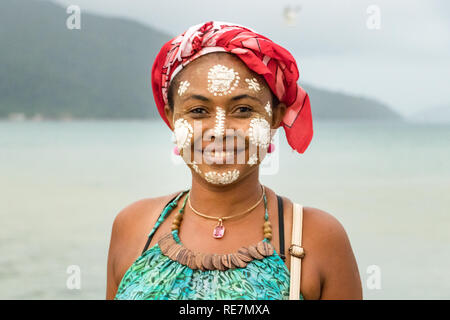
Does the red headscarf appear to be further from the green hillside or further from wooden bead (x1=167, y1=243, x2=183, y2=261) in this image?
the green hillside

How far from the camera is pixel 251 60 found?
8.61 ft

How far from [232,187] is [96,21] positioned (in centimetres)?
6860

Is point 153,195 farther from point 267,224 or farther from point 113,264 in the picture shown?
point 267,224

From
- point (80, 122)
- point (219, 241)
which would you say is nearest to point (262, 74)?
point (219, 241)

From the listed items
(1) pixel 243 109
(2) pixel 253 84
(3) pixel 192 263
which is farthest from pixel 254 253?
(2) pixel 253 84

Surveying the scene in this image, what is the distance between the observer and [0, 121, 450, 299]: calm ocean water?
337 inches

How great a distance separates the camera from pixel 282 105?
2846 millimetres

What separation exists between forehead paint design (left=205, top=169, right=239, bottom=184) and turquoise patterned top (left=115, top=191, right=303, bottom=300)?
31 centimetres

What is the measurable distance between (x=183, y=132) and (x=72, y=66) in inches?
2357

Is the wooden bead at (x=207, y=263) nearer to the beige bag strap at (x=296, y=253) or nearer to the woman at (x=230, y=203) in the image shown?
the woman at (x=230, y=203)

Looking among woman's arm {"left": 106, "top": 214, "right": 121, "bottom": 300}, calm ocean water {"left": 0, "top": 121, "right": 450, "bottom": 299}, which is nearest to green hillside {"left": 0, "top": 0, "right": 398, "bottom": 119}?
calm ocean water {"left": 0, "top": 121, "right": 450, "bottom": 299}

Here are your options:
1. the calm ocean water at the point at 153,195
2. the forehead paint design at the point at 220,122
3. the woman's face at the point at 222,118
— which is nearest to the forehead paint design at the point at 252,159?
the woman's face at the point at 222,118

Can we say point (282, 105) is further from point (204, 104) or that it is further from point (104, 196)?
point (104, 196)

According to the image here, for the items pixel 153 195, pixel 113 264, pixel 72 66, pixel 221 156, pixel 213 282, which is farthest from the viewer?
pixel 72 66
